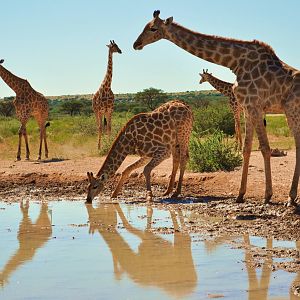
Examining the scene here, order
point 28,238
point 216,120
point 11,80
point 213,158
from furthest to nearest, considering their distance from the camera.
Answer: point 216,120 → point 11,80 → point 213,158 → point 28,238

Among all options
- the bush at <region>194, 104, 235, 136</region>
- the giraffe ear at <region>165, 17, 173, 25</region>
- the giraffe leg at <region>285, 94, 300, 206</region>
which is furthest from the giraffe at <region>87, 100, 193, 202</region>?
the bush at <region>194, 104, 235, 136</region>

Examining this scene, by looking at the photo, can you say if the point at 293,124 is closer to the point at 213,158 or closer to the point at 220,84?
the point at 213,158

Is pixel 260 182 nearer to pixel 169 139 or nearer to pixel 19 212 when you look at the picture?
pixel 169 139

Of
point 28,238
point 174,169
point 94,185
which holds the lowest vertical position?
point 28,238

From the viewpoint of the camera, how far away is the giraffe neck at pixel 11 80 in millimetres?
20625

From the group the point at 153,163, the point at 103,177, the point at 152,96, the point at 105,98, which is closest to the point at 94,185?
the point at 103,177

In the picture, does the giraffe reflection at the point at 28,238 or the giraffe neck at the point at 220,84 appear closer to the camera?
the giraffe reflection at the point at 28,238

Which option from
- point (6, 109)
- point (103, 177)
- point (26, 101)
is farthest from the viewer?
point (6, 109)

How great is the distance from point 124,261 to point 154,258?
342mm

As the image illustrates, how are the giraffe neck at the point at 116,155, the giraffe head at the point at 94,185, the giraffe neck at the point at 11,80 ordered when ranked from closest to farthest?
the giraffe head at the point at 94,185
the giraffe neck at the point at 116,155
the giraffe neck at the point at 11,80

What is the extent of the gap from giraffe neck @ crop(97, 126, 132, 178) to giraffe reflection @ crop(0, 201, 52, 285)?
1.25 m

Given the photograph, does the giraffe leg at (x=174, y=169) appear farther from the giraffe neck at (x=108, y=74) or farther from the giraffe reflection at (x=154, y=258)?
the giraffe neck at (x=108, y=74)

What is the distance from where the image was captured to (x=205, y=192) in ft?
44.0

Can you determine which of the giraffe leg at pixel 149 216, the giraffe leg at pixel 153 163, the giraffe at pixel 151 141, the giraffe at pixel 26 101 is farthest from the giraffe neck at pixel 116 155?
the giraffe at pixel 26 101
